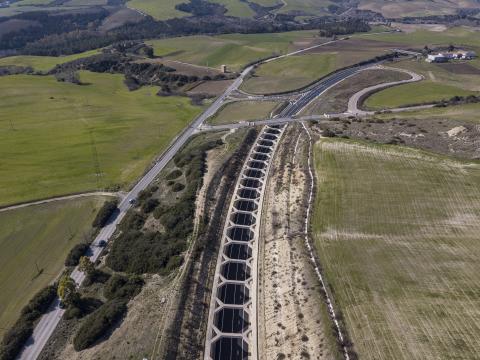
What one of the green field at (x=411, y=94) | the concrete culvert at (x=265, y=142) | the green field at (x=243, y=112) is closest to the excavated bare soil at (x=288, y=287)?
the concrete culvert at (x=265, y=142)

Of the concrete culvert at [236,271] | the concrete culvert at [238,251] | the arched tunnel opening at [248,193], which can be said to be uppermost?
the arched tunnel opening at [248,193]

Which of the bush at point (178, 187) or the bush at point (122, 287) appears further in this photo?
the bush at point (178, 187)

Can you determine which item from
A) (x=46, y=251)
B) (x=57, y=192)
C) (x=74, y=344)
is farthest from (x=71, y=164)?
(x=74, y=344)

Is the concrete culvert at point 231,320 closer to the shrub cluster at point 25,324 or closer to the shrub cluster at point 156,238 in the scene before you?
the shrub cluster at point 156,238

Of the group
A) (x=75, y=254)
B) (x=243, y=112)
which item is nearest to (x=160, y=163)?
(x=75, y=254)

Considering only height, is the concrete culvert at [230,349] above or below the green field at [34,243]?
below

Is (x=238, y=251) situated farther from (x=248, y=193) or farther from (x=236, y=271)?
(x=248, y=193)

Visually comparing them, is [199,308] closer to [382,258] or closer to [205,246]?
[205,246]
